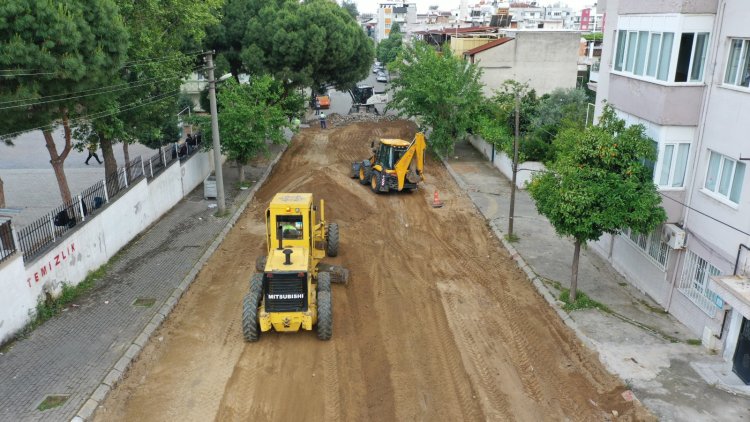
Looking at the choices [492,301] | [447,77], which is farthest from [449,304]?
[447,77]

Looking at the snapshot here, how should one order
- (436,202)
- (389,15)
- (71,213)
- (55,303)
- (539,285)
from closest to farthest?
1. (55,303)
2. (71,213)
3. (539,285)
4. (436,202)
5. (389,15)

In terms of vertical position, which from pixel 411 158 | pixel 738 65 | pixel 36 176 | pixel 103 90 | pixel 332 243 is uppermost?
pixel 738 65

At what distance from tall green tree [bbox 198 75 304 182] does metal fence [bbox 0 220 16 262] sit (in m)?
12.5

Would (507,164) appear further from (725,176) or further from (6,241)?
(6,241)

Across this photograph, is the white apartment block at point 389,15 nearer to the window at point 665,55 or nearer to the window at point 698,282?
the window at point 665,55

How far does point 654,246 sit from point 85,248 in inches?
609

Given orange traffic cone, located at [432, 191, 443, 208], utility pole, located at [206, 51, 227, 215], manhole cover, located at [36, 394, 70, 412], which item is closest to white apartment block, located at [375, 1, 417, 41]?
orange traffic cone, located at [432, 191, 443, 208]

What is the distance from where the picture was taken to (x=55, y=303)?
46.3 ft

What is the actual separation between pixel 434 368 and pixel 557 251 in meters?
8.26

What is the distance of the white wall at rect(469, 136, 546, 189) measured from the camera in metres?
26.3

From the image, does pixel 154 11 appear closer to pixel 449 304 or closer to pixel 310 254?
pixel 310 254

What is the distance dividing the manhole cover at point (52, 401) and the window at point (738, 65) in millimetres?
14997

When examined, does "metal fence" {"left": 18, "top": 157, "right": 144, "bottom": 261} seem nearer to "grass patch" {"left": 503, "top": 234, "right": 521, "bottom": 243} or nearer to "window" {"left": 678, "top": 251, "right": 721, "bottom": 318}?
"grass patch" {"left": 503, "top": 234, "right": 521, "bottom": 243}

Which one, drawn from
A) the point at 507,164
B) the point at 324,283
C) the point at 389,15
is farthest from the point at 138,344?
the point at 389,15
